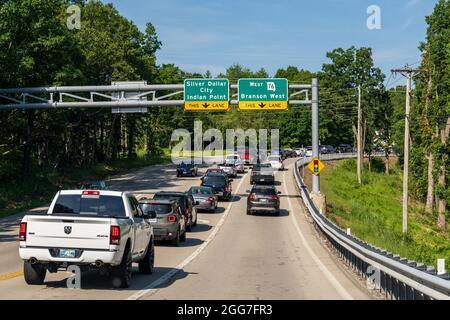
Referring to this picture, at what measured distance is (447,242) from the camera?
159ft

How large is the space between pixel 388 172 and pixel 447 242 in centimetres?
4782

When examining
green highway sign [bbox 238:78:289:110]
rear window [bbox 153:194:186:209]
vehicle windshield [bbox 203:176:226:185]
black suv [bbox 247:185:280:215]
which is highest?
green highway sign [bbox 238:78:289:110]

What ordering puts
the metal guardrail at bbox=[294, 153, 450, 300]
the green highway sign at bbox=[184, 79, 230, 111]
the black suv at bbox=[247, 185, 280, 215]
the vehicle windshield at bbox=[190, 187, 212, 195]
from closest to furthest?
the metal guardrail at bbox=[294, 153, 450, 300], the black suv at bbox=[247, 185, 280, 215], the vehicle windshield at bbox=[190, 187, 212, 195], the green highway sign at bbox=[184, 79, 230, 111]

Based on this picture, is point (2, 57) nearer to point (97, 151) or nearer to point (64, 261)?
point (64, 261)

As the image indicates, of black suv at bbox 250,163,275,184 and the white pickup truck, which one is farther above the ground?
the white pickup truck

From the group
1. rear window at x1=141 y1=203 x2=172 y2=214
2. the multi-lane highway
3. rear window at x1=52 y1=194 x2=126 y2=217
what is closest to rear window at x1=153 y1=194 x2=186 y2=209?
the multi-lane highway

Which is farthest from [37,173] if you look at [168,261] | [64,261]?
[64,261]

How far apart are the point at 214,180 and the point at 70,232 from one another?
31.3 metres

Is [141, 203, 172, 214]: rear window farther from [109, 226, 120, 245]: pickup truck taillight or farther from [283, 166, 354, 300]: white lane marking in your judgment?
[109, 226, 120, 245]: pickup truck taillight

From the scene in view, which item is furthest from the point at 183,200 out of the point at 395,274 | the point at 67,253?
the point at 395,274

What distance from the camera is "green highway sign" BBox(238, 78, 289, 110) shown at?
4028cm

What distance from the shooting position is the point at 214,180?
140ft

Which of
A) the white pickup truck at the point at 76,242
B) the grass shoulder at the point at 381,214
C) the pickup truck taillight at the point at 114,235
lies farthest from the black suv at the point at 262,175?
the pickup truck taillight at the point at 114,235
